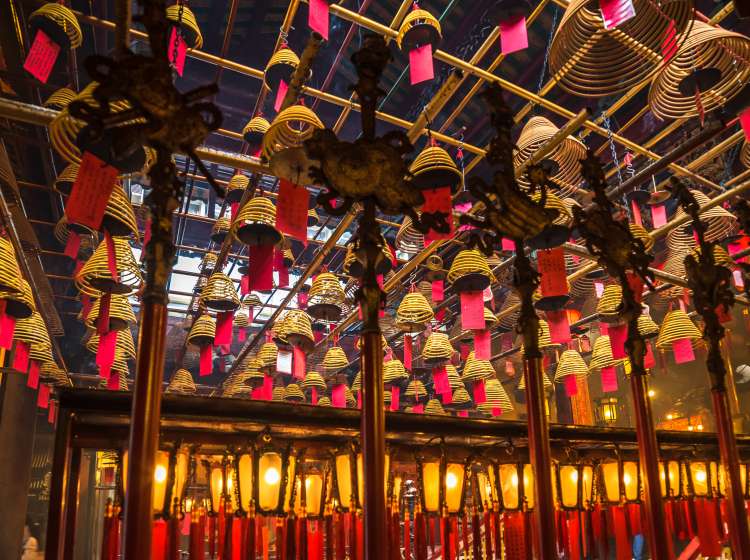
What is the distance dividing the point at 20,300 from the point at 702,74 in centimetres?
590

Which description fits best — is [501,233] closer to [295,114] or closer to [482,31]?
[295,114]

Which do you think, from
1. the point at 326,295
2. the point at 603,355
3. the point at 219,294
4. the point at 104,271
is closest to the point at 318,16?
the point at 104,271

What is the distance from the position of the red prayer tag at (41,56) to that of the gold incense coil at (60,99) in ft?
0.67

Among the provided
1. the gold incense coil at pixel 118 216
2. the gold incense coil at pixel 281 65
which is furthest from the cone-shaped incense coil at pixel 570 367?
the gold incense coil at pixel 118 216

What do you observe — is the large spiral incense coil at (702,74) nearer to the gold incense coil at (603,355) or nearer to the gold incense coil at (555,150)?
the gold incense coil at (555,150)

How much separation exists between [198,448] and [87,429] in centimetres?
59

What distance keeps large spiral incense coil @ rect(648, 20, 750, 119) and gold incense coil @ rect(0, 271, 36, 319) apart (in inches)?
210

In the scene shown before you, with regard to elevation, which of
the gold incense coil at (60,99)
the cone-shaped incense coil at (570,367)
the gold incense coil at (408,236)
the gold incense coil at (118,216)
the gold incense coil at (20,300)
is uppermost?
the gold incense coil at (60,99)

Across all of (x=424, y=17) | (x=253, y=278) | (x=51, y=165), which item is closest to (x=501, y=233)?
(x=424, y=17)

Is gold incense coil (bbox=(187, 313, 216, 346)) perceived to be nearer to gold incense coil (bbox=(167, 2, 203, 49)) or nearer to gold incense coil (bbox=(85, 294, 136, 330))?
gold incense coil (bbox=(85, 294, 136, 330))

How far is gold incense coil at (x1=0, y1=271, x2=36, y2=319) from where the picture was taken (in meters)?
5.02

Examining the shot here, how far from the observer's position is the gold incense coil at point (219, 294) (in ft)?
21.8

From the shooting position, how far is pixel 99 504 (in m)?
13.7

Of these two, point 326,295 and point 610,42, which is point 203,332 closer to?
point 326,295
